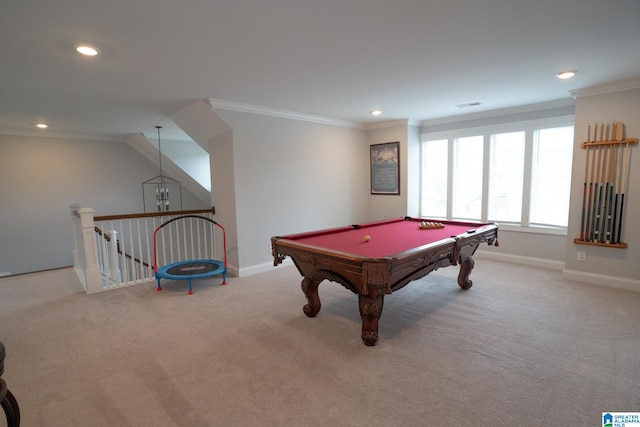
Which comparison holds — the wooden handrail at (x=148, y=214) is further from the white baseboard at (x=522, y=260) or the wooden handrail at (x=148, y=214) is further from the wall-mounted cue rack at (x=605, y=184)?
the wall-mounted cue rack at (x=605, y=184)

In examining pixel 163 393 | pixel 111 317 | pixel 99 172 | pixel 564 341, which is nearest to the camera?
pixel 163 393

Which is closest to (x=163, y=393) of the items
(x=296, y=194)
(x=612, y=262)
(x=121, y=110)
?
(x=296, y=194)

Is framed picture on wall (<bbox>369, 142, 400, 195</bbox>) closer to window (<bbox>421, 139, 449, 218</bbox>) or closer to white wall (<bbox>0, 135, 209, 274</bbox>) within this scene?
window (<bbox>421, 139, 449, 218</bbox>)

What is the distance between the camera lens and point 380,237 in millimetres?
3209

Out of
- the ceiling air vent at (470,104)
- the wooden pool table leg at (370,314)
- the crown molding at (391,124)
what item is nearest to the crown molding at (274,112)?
the crown molding at (391,124)

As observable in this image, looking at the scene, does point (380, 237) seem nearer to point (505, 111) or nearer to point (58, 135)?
point (505, 111)

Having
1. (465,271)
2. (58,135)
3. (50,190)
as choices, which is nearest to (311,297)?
(465,271)

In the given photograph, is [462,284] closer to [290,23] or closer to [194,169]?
[290,23]

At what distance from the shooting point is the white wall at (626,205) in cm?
350

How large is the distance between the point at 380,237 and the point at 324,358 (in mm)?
1340

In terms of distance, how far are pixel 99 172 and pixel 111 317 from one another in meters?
4.55

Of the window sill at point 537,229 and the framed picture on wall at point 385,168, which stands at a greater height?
the framed picture on wall at point 385,168

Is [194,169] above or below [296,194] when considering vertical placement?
above

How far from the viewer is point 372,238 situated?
124 inches
